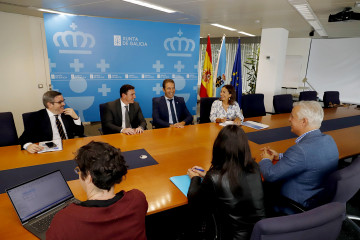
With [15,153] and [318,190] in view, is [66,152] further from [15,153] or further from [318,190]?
[318,190]

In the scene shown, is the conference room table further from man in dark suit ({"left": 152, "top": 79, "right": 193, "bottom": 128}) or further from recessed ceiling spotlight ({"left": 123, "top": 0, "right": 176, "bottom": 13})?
recessed ceiling spotlight ({"left": 123, "top": 0, "right": 176, "bottom": 13})

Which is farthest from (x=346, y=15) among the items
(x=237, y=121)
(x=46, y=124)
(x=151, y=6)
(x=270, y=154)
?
(x=46, y=124)

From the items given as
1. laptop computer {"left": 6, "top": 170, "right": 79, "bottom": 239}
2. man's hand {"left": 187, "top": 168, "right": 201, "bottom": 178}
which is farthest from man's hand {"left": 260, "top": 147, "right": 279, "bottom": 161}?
laptop computer {"left": 6, "top": 170, "right": 79, "bottom": 239}

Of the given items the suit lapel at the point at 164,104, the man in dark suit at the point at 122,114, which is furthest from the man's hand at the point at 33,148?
the suit lapel at the point at 164,104

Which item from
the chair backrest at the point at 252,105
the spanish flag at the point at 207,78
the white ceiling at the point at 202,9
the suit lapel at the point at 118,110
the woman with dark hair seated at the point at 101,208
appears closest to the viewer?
the woman with dark hair seated at the point at 101,208

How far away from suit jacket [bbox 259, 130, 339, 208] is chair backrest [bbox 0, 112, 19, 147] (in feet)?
8.70

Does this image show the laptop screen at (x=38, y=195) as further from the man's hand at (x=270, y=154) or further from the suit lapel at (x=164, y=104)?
the suit lapel at (x=164, y=104)

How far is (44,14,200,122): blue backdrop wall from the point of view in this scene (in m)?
4.16

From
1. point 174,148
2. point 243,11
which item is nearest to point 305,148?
point 174,148

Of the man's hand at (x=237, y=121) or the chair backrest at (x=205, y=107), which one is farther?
the chair backrest at (x=205, y=107)

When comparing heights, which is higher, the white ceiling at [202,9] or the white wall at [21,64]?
the white ceiling at [202,9]

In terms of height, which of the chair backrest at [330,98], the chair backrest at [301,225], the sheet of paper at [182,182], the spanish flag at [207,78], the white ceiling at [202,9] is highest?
the white ceiling at [202,9]

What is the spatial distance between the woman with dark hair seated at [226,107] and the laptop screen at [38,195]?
2.51 meters

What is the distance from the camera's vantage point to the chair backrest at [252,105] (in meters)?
4.16
